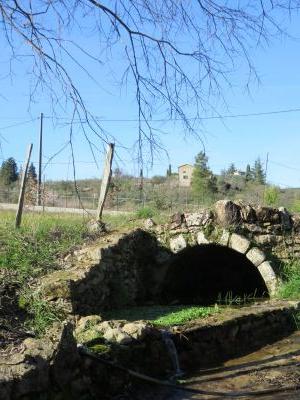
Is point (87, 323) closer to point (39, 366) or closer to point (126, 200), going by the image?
point (39, 366)

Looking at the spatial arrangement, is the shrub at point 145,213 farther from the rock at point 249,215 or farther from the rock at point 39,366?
the rock at point 39,366

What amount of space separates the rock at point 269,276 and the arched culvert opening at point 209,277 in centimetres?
108

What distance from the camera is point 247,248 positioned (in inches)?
476

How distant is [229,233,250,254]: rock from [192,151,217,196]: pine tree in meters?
14.9

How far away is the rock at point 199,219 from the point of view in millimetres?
12414

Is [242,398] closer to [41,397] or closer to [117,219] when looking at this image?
[41,397]

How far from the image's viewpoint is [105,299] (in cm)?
1045

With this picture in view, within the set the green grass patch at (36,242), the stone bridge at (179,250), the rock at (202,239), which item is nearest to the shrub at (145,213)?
the stone bridge at (179,250)

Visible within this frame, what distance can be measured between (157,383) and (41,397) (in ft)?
6.03

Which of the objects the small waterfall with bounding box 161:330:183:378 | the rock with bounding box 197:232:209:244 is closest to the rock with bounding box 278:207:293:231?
the rock with bounding box 197:232:209:244

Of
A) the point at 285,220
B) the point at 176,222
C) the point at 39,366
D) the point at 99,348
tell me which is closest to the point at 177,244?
the point at 176,222

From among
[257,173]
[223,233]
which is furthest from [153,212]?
[257,173]

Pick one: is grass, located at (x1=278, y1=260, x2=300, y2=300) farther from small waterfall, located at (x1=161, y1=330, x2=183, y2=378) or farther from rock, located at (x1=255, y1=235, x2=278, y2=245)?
small waterfall, located at (x1=161, y1=330, x2=183, y2=378)

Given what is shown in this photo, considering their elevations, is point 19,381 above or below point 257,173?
below
